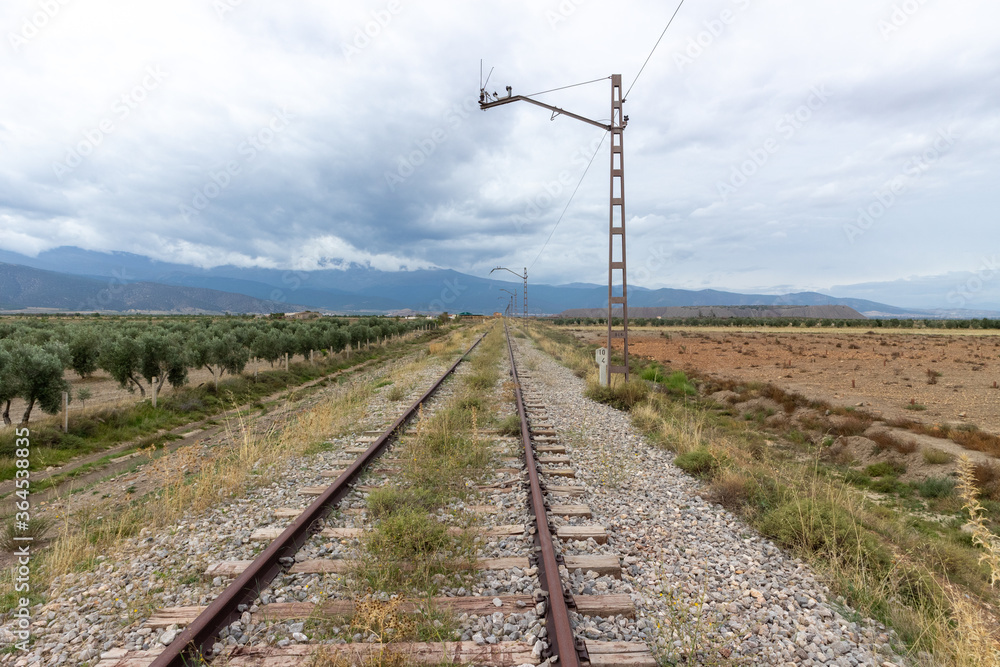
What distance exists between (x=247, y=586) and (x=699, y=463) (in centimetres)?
593

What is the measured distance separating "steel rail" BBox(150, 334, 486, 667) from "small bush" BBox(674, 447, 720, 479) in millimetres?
4851

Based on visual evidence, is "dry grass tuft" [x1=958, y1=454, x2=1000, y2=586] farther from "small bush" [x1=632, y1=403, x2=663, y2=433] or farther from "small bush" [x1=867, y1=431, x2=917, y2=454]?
"small bush" [x1=867, y1=431, x2=917, y2=454]

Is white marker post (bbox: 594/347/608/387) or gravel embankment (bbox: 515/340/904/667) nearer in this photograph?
gravel embankment (bbox: 515/340/904/667)

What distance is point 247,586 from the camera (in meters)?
3.68

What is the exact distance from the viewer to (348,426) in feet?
32.4

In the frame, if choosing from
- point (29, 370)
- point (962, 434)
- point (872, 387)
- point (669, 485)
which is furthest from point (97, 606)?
point (872, 387)

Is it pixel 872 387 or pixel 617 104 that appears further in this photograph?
pixel 872 387

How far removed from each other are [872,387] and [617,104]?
601 inches

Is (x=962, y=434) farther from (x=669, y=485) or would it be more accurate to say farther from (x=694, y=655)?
(x=694, y=655)

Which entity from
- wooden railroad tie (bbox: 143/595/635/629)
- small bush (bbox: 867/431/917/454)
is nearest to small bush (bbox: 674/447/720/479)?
wooden railroad tie (bbox: 143/595/635/629)

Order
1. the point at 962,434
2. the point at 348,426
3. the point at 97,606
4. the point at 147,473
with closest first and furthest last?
1. the point at 97,606
2. the point at 147,473
3. the point at 348,426
4. the point at 962,434

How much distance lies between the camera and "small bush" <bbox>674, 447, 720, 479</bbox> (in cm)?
683

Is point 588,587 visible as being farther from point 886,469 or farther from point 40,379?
point 40,379

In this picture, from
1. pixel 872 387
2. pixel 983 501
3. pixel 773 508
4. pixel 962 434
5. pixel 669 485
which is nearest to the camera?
pixel 773 508
